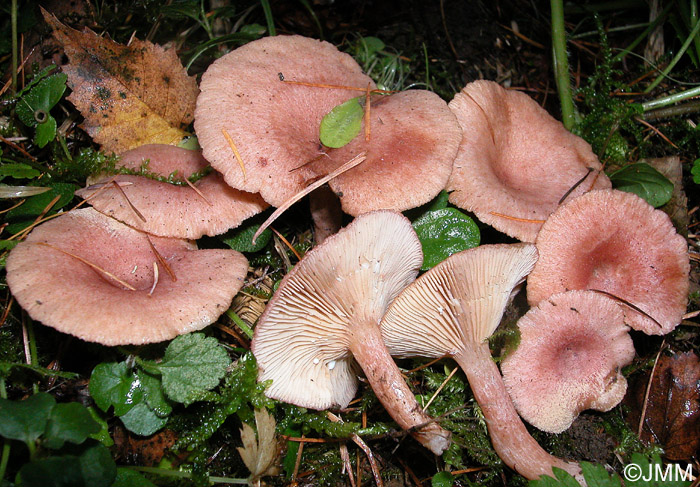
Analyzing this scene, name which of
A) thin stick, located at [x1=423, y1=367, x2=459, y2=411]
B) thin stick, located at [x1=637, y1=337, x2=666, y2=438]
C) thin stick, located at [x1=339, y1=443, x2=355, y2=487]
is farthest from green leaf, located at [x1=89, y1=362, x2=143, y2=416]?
thin stick, located at [x1=637, y1=337, x2=666, y2=438]

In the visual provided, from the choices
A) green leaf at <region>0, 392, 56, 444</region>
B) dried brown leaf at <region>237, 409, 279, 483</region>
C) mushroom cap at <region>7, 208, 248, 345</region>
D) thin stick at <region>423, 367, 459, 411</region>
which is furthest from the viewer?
thin stick at <region>423, 367, 459, 411</region>

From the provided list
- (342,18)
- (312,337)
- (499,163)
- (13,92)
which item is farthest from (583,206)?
(13,92)

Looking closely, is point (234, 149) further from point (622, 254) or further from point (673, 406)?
point (673, 406)

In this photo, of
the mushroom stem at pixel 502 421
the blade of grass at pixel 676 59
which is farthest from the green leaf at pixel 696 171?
the mushroom stem at pixel 502 421

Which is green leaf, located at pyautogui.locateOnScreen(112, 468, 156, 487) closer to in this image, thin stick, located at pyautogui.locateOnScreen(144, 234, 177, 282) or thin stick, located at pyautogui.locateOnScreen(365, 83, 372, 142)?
thin stick, located at pyautogui.locateOnScreen(144, 234, 177, 282)

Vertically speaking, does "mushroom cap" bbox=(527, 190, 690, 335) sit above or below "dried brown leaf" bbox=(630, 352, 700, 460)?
above

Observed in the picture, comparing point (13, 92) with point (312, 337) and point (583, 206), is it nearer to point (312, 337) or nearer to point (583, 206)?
point (312, 337)
